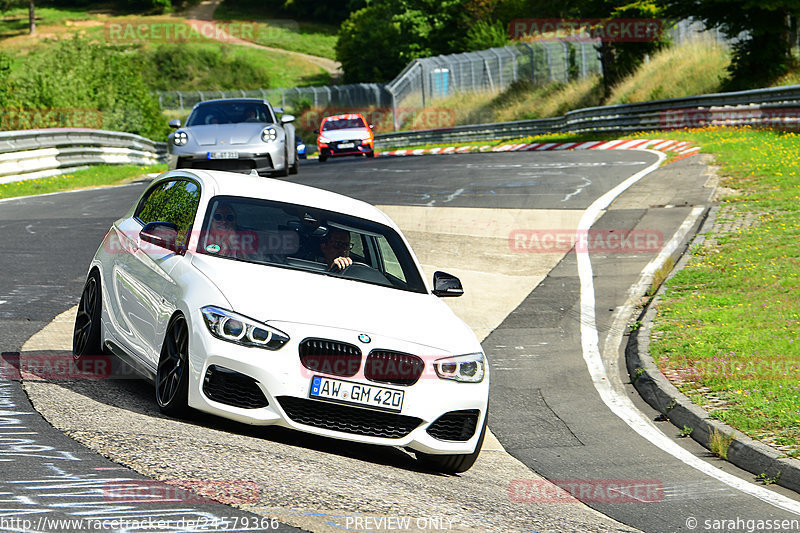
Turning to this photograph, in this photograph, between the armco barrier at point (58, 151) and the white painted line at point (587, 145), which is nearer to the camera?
the armco barrier at point (58, 151)

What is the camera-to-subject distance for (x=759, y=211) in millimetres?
16766

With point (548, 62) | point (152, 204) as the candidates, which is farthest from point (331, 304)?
point (548, 62)

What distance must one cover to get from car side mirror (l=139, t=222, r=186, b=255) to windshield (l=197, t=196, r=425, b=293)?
0.19 meters

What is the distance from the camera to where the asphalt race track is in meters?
5.22

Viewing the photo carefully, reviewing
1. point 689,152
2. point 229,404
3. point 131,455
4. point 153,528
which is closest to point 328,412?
point 229,404

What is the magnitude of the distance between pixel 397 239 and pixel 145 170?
23.8m

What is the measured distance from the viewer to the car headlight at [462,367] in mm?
6512

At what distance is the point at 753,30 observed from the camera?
34.8 m

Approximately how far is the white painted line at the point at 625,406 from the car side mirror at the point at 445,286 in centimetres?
202

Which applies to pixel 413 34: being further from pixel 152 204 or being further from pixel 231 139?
pixel 152 204

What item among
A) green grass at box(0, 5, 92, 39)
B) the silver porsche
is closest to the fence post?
the silver porsche

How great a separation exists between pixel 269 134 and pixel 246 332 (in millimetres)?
12968

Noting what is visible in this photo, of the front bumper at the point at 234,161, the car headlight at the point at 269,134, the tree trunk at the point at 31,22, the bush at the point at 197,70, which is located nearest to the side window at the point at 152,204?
the front bumper at the point at 234,161

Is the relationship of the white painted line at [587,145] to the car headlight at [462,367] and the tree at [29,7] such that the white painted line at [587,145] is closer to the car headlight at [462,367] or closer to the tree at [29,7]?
the car headlight at [462,367]
